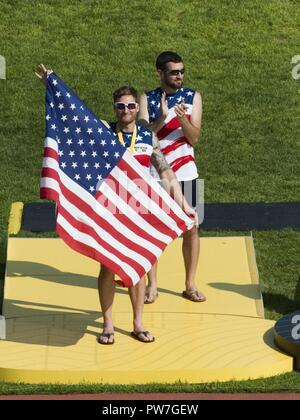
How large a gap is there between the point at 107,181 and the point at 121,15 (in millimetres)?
9166

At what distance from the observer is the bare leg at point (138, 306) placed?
12719mm

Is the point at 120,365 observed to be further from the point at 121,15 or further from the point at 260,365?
the point at 121,15

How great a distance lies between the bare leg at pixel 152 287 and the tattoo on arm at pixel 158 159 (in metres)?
1.18

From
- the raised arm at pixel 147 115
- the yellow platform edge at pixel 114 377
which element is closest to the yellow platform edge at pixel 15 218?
the raised arm at pixel 147 115

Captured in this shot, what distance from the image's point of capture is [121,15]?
70.3 ft

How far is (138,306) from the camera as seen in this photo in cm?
1276

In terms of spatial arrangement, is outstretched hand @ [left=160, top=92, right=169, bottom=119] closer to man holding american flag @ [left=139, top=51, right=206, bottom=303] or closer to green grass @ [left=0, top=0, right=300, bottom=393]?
man holding american flag @ [left=139, top=51, right=206, bottom=303]

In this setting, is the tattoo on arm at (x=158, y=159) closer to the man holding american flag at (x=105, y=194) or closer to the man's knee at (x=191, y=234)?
the man holding american flag at (x=105, y=194)

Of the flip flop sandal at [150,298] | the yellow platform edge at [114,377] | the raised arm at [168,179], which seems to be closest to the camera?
the yellow platform edge at [114,377]

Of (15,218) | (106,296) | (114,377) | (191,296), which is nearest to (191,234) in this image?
(191,296)

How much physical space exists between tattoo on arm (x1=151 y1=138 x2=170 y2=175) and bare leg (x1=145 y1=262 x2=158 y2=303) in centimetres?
118

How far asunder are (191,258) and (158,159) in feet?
3.95
